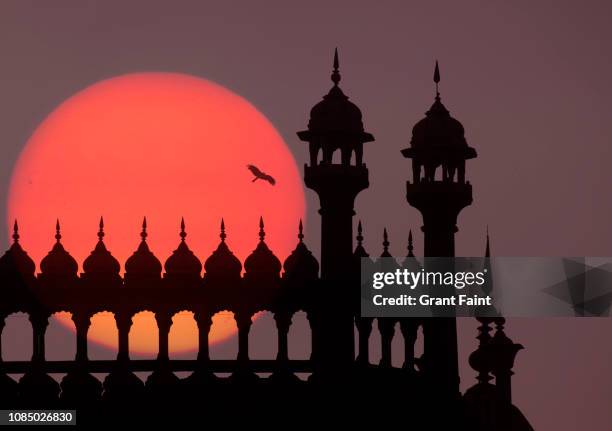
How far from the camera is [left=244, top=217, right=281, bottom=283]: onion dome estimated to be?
71625 mm

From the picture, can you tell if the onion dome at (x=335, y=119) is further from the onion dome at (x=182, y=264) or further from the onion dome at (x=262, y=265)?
the onion dome at (x=182, y=264)

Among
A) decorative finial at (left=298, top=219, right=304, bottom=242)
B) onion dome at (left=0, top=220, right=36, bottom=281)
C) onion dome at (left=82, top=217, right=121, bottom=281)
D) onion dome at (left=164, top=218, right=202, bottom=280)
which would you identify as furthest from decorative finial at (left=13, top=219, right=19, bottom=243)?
decorative finial at (left=298, top=219, right=304, bottom=242)

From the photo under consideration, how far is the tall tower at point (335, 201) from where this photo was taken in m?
71.1

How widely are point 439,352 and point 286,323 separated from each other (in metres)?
6.01

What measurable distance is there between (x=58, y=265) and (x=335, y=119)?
9.04 m

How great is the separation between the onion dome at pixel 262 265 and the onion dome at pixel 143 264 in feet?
8.46

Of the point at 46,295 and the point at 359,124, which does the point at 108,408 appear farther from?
the point at 359,124

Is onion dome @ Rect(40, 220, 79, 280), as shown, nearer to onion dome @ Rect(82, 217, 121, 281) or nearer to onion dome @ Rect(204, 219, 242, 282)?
onion dome @ Rect(82, 217, 121, 281)

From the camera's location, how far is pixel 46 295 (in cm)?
7081

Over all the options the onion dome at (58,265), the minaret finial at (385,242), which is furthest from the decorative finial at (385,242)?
the onion dome at (58,265)

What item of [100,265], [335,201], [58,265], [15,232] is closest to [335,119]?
[335,201]

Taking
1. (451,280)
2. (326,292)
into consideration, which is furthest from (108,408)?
(451,280)

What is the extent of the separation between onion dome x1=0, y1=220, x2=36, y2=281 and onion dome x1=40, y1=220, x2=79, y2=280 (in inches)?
14.5

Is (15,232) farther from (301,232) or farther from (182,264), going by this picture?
(301,232)
